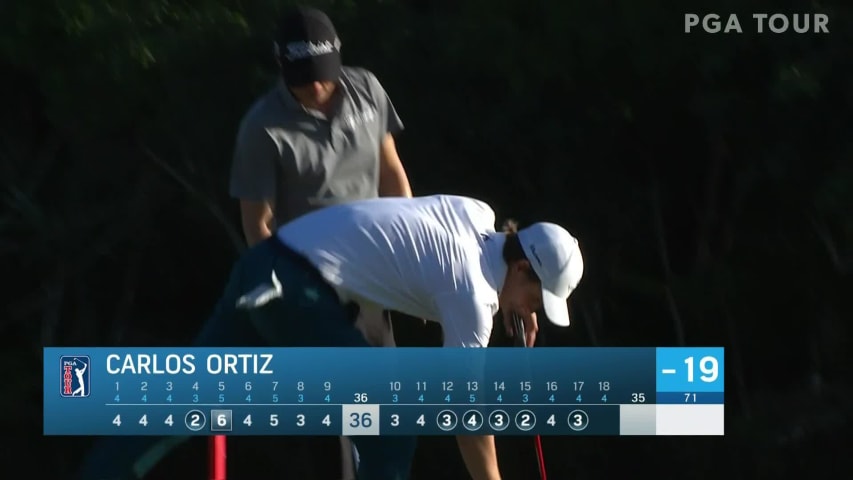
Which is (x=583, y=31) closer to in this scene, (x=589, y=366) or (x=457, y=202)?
(x=589, y=366)

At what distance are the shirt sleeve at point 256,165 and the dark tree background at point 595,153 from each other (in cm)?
150

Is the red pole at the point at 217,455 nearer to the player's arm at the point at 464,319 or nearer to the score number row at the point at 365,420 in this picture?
the score number row at the point at 365,420

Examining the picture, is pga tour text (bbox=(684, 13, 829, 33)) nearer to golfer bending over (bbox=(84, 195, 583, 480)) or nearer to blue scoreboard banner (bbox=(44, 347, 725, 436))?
blue scoreboard banner (bbox=(44, 347, 725, 436))

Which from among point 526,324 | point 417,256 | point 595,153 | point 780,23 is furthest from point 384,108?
point 595,153

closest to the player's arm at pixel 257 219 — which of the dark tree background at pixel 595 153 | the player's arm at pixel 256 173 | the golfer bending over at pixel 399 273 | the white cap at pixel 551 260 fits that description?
the player's arm at pixel 256 173

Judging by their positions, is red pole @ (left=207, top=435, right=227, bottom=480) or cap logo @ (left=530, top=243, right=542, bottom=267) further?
red pole @ (left=207, top=435, right=227, bottom=480)

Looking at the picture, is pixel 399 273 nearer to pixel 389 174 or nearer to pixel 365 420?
pixel 389 174

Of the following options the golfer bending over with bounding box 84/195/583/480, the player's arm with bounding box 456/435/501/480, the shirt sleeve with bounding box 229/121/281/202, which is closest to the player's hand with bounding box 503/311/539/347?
the golfer bending over with bounding box 84/195/583/480

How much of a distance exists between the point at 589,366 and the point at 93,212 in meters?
3.13

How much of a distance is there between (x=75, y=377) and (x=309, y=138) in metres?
0.88

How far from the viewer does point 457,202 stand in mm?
2533

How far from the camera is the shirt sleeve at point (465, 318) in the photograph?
7.97 ft

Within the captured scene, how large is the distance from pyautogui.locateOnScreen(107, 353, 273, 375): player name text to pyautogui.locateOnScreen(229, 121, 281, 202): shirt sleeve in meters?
0.33

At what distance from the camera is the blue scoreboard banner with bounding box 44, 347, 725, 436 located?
2900 mm
